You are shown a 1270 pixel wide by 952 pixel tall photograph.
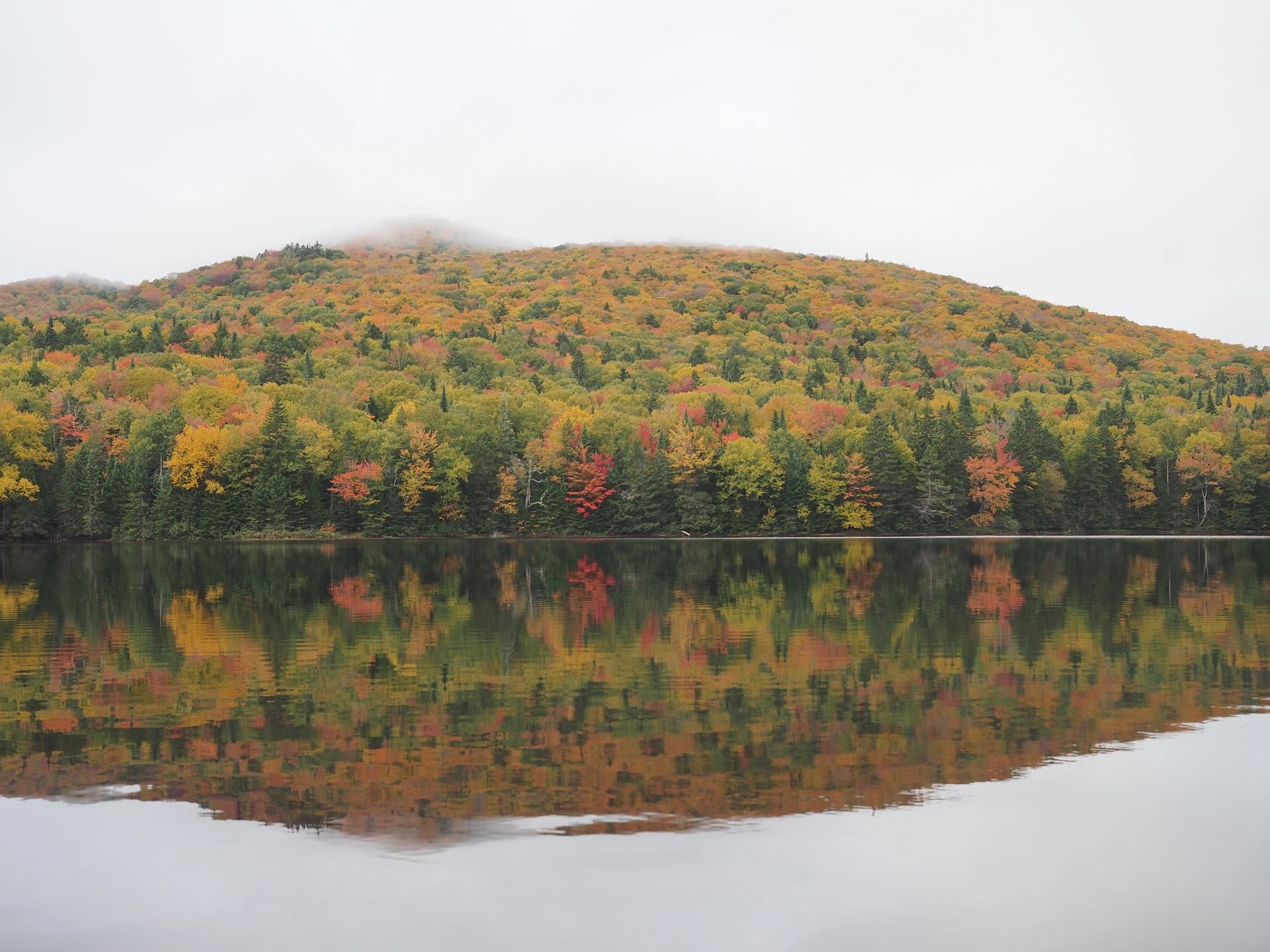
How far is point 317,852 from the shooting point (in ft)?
36.4

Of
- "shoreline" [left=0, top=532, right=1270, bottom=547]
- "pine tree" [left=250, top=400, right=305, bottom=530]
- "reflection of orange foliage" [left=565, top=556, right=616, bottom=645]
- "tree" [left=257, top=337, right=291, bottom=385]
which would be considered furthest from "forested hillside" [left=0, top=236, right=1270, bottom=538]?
"reflection of orange foliage" [left=565, top=556, right=616, bottom=645]

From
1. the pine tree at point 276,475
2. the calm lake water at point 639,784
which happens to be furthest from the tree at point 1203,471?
the pine tree at point 276,475

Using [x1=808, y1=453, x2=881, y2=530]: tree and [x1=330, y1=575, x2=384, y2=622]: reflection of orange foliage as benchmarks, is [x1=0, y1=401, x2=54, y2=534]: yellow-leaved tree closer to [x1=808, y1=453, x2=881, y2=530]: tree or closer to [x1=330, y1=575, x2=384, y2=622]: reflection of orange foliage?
[x1=330, y1=575, x2=384, y2=622]: reflection of orange foliage

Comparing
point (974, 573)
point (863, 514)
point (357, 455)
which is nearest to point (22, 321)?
point (357, 455)

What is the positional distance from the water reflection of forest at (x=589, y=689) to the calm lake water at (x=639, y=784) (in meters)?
0.10

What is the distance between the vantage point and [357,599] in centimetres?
3706

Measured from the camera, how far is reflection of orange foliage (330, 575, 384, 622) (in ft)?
105

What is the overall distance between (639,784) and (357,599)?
2594 cm

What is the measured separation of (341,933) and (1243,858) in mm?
9447

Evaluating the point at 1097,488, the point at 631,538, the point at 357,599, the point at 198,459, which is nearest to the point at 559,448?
the point at 631,538

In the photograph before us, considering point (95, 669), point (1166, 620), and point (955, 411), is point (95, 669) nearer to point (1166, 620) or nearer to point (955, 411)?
point (1166, 620)

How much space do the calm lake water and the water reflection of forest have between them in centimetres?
10

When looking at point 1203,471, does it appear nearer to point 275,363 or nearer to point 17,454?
point 275,363

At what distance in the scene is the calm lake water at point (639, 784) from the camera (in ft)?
32.1
